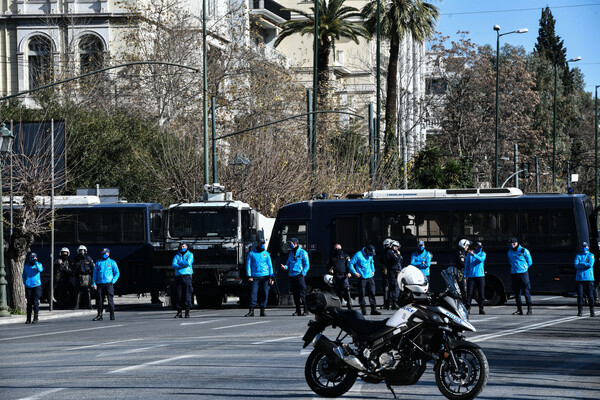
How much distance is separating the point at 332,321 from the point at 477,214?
64.8ft

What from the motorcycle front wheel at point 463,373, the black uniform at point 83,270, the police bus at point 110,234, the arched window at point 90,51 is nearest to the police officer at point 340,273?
the black uniform at point 83,270

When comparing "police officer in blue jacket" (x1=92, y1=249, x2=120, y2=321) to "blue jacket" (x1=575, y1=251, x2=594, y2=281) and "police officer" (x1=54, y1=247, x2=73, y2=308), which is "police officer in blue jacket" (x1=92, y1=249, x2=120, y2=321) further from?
"blue jacket" (x1=575, y1=251, x2=594, y2=281)

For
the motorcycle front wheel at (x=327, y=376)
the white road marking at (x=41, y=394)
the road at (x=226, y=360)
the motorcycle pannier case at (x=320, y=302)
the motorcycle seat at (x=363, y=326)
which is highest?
the motorcycle pannier case at (x=320, y=302)

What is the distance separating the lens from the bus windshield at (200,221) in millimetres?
30359

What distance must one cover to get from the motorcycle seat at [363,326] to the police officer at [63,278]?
22.7m

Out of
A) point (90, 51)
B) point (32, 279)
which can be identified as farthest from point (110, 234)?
point (90, 51)

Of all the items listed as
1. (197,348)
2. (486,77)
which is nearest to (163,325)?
(197,348)

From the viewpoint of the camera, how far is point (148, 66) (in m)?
51.5

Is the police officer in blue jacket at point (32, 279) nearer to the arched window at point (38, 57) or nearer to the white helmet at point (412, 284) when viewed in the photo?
the white helmet at point (412, 284)

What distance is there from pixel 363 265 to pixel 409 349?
620 inches

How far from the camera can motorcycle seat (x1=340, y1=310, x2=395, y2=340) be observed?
35.5 ft

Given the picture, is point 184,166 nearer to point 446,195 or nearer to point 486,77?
point 446,195

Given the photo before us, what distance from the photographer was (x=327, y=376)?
1102cm

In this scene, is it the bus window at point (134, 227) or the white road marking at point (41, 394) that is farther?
the bus window at point (134, 227)
